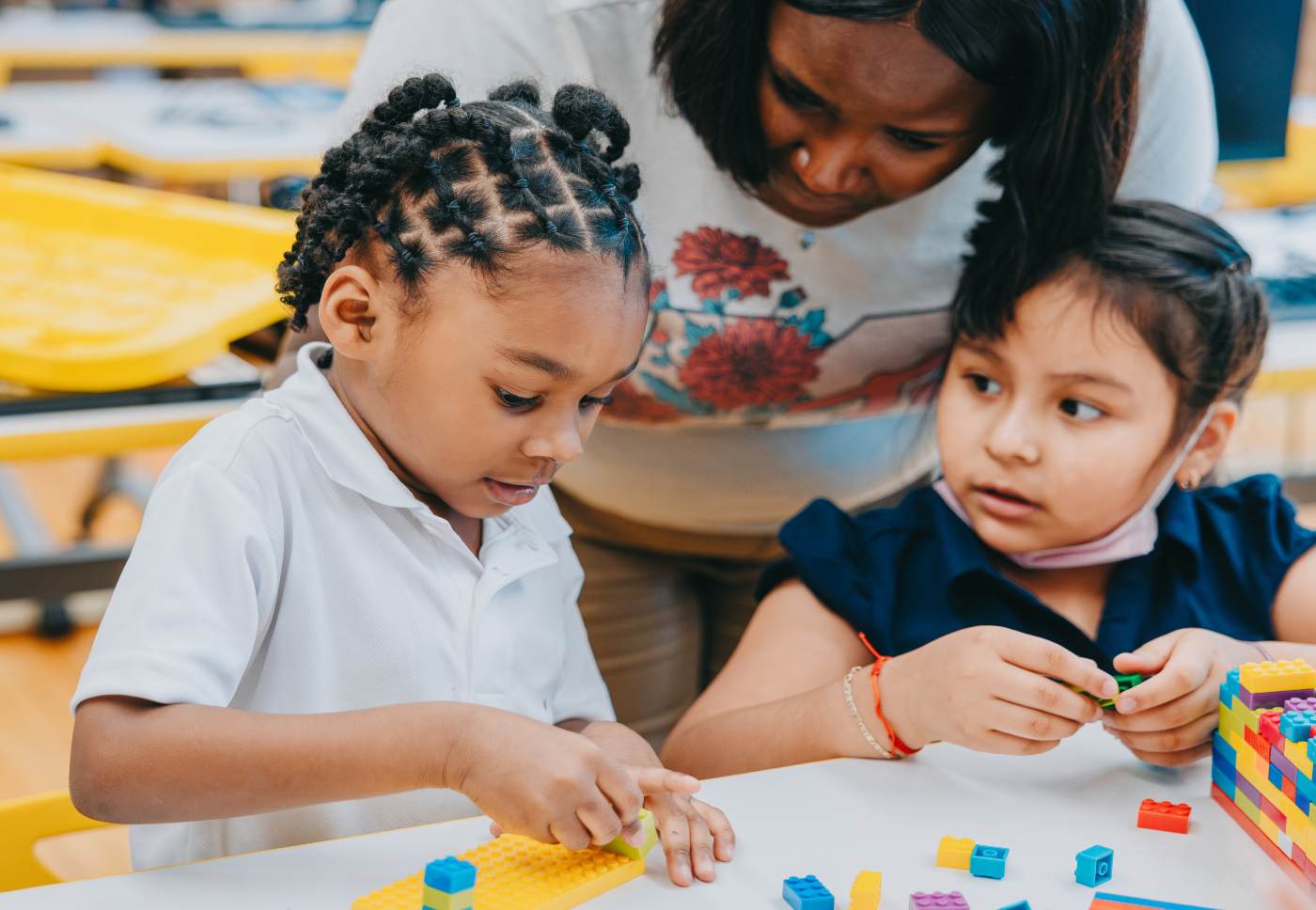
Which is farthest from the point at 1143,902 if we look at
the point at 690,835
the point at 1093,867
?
the point at 690,835

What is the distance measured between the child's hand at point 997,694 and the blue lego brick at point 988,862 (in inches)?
4.2

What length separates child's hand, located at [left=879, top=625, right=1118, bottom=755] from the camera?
0.89 metres

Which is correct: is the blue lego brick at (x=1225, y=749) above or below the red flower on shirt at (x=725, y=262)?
below

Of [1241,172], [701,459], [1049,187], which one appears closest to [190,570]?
[701,459]

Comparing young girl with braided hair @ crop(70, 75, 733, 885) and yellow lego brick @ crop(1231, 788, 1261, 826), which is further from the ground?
young girl with braided hair @ crop(70, 75, 733, 885)

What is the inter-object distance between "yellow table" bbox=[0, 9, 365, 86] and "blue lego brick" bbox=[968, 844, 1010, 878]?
118 inches

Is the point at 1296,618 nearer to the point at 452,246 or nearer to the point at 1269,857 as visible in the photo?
the point at 1269,857

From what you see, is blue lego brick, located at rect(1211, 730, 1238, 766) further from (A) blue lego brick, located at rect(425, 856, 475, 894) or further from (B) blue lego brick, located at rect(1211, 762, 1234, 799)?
(A) blue lego brick, located at rect(425, 856, 475, 894)

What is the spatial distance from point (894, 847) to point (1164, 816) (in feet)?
0.55

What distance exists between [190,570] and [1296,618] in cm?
82

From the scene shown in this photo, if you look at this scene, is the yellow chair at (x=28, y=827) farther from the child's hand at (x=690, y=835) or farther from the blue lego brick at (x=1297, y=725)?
the blue lego brick at (x=1297, y=725)

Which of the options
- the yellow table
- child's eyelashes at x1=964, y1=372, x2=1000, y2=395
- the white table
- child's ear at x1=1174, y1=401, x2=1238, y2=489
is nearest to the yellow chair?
the white table

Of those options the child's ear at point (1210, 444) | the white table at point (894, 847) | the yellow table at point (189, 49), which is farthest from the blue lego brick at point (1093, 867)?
the yellow table at point (189, 49)

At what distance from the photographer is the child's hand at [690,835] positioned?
804mm
